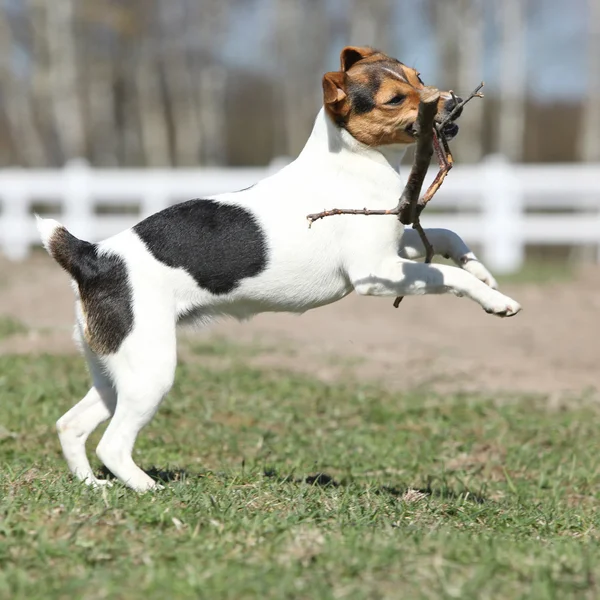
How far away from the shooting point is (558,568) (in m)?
3.75

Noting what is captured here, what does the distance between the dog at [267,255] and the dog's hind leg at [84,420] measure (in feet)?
0.63

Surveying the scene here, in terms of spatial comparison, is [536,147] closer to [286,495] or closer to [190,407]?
[190,407]

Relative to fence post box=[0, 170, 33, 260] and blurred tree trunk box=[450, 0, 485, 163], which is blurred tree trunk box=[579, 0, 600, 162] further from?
fence post box=[0, 170, 33, 260]

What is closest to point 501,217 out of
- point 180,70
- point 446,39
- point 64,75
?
point 446,39

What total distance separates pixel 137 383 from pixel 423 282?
4.61ft

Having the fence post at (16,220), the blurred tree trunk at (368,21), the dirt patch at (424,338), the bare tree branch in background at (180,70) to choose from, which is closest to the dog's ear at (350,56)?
the dirt patch at (424,338)

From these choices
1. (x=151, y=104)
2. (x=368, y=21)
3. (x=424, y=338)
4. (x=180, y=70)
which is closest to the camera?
(x=424, y=338)

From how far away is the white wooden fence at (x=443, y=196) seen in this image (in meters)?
17.1

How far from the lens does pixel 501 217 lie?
1711 cm

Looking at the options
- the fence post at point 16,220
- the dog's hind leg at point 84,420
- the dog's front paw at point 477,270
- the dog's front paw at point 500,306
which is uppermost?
the dog's front paw at point 477,270

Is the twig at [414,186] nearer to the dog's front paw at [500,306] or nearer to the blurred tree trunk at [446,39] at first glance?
the dog's front paw at [500,306]

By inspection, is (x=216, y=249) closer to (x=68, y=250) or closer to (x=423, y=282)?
(x=68, y=250)

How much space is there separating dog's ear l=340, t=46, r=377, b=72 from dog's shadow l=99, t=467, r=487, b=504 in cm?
205

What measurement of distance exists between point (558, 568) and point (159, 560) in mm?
1424
